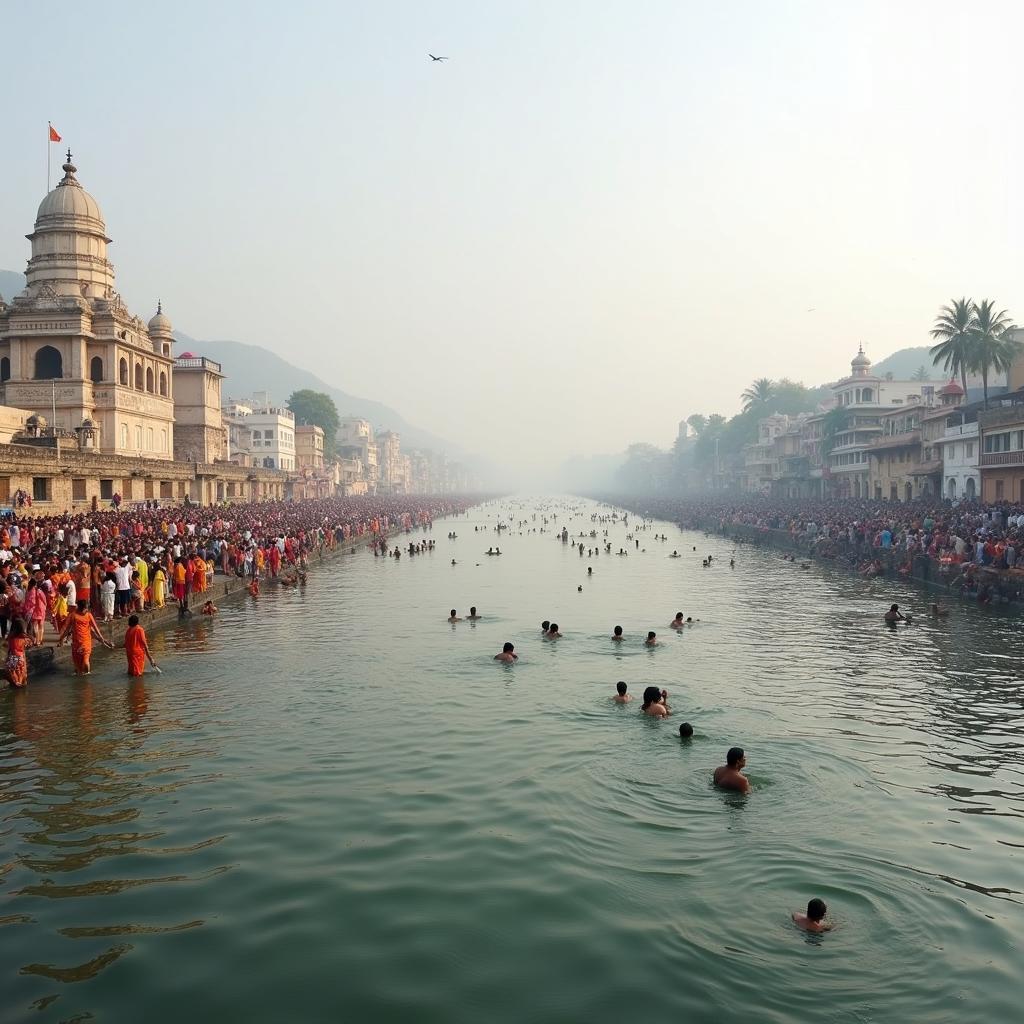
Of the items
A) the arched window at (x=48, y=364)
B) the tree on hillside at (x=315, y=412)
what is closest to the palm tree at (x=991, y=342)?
the arched window at (x=48, y=364)

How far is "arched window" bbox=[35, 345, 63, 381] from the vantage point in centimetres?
5469

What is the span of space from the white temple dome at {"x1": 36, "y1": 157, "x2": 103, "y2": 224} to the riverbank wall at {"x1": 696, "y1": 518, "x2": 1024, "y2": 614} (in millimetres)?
50470

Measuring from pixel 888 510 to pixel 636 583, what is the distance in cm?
2115

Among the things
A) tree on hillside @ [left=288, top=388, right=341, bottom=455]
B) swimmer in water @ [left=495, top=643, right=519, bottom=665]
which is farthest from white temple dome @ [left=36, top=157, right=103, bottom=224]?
tree on hillside @ [left=288, top=388, right=341, bottom=455]

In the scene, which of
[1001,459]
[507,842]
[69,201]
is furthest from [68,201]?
[507,842]

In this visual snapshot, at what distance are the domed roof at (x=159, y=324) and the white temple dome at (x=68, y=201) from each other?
854 centimetres

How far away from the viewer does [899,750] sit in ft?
41.2

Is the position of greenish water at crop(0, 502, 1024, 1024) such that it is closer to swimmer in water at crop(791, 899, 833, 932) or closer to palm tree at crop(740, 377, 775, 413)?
swimmer in water at crop(791, 899, 833, 932)

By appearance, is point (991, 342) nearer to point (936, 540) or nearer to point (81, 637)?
point (936, 540)

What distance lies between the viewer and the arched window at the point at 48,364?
54.7 m

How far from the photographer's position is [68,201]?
60.3 metres

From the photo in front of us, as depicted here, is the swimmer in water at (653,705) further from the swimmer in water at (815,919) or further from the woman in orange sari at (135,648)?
the woman in orange sari at (135,648)

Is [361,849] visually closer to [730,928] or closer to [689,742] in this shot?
[730,928]

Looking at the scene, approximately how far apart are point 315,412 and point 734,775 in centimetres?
12204
